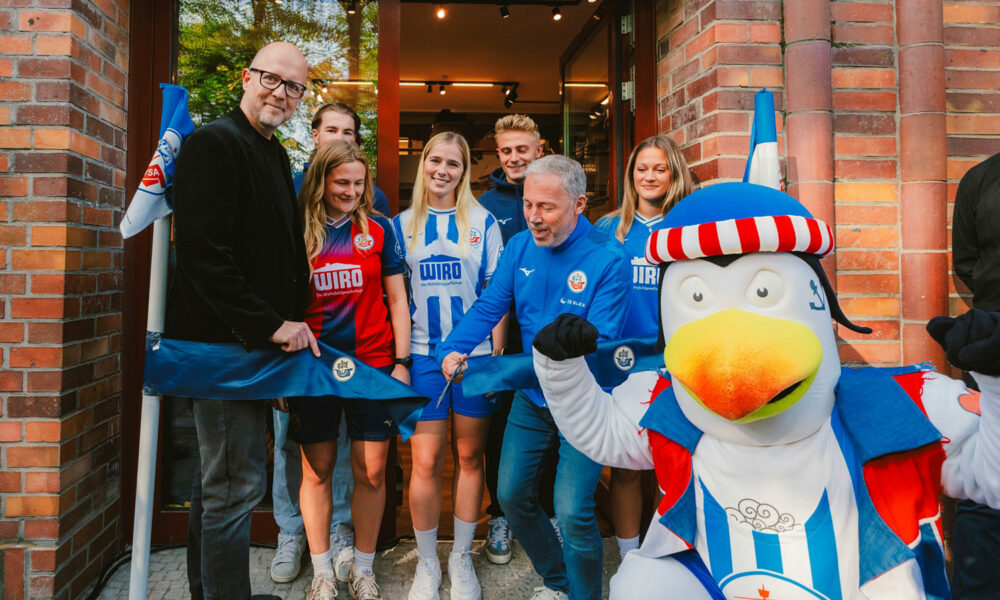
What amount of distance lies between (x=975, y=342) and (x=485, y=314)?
1.59 m

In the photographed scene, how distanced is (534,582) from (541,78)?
19.6 ft

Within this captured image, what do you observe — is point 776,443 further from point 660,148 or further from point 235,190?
point 235,190

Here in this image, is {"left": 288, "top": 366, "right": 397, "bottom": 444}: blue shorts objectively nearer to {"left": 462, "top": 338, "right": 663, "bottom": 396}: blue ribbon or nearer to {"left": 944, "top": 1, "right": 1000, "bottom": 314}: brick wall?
{"left": 462, "top": 338, "right": 663, "bottom": 396}: blue ribbon

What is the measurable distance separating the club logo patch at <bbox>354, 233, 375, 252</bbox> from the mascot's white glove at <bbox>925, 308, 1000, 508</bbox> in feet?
6.43

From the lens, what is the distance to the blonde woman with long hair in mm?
2682

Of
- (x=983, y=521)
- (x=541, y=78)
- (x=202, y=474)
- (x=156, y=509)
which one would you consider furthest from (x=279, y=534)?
(x=541, y=78)

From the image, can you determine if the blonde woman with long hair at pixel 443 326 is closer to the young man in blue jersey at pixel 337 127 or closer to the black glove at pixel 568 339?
the young man in blue jersey at pixel 337 127

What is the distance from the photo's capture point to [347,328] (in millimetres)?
2586

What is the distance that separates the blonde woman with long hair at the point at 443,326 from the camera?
106 inches

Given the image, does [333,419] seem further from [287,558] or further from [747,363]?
[747,363]

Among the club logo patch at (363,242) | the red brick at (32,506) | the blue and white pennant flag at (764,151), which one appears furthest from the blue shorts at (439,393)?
the red brick at (32,506)

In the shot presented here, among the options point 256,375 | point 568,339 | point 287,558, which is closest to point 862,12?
point 568,339

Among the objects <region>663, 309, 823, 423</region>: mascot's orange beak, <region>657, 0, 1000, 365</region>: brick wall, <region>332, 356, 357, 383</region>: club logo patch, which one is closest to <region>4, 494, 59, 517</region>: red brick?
<region>332, 356, 357, 383</region>: club logo patch

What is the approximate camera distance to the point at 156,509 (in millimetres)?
3182
